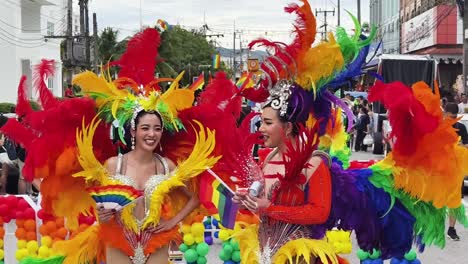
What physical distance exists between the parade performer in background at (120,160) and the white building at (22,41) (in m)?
25.7

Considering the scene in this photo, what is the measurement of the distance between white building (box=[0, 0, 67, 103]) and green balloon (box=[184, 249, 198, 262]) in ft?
80.5

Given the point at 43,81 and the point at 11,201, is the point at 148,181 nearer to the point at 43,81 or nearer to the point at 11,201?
the point at 43,81

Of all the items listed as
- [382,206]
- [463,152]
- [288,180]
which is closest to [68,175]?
[288,180]

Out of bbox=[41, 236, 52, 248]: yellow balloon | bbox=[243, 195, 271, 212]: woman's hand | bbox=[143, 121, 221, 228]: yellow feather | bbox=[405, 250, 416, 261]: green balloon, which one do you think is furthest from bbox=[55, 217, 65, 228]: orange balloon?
bbox=[405, 250, 416, 261]: green balloon

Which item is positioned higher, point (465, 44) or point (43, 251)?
point (465, 44)

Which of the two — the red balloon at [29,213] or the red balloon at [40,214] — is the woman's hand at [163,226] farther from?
the red balloon at [29,213]

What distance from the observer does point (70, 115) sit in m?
4.96

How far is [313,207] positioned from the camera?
4348 mm

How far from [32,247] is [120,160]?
2.10 m

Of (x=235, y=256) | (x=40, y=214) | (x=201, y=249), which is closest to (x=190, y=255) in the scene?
(x=201, y=249)

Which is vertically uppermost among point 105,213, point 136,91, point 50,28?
point 50,28

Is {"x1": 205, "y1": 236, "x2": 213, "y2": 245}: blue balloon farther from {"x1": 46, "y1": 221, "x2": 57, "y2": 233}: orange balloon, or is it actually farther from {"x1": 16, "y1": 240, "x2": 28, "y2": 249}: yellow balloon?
{"x1": 16, "y1": 240, "x2": 28, "y2": 249}: yellow balloon

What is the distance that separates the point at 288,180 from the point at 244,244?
0.58 meters

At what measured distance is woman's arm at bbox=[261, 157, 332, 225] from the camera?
4.34 meters
